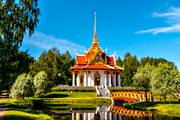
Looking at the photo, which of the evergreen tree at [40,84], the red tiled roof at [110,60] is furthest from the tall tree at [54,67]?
the evergreen tree at [40,84]

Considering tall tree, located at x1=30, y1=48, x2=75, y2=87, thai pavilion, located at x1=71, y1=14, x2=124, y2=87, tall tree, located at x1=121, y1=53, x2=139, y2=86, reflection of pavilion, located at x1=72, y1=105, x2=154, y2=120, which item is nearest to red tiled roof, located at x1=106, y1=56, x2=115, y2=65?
thai pavilion, located at x1=71, y1=14, x2=124, y2=87

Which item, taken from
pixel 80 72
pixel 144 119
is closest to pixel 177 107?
pixel 144 119

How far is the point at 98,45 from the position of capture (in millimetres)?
55750

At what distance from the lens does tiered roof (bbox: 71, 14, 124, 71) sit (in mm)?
48244

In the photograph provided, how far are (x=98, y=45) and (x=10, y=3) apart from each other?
4111cm

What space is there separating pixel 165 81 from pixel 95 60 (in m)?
30.3

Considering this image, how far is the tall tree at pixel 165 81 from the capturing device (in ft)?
67.3

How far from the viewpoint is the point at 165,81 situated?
21.0m

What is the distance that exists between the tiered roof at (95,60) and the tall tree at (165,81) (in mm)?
26192

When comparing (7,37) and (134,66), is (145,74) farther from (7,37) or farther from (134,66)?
(134,66)

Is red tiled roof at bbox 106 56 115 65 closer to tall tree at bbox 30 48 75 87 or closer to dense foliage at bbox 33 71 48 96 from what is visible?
tall tree at bbox 30 48 75 87

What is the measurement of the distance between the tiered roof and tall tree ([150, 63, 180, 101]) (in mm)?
26192

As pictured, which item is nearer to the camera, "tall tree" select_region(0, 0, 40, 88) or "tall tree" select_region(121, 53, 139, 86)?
"tall tree" select_region(0, 0, 40, 88)

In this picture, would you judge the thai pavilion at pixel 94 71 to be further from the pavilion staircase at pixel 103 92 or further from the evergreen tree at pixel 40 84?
the evergreen tree at pixel 40 84
